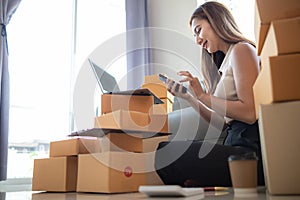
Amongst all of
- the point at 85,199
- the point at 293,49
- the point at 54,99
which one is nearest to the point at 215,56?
the point at 293,49

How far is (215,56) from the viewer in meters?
1.77

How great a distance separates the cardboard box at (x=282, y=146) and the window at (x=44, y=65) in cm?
217

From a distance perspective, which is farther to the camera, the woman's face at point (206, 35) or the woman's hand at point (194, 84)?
the woman's face at point (206, 35)

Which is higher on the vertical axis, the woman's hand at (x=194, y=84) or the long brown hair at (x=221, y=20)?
the long brown hair at (x=221, y=20)

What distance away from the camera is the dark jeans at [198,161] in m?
→ 1.23

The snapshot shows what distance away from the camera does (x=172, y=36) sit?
329cm

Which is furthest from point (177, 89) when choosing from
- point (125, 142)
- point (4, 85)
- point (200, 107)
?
point (4, 85)

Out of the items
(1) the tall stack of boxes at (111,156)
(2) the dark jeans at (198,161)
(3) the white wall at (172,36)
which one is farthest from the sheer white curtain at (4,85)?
(2) the dark jeans at (198,161)

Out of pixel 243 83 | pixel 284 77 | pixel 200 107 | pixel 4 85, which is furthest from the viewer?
pixel 4 85

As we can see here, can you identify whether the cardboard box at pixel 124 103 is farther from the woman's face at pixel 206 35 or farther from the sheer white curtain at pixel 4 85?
the sheer white curtain at pixel 4 85

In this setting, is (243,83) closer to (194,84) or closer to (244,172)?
(194,84)

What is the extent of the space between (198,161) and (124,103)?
16.5 inches

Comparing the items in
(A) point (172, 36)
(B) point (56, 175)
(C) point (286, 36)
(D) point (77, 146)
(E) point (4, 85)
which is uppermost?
(A) point (172, 36)

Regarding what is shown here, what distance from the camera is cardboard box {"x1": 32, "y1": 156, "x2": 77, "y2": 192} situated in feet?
4.54
